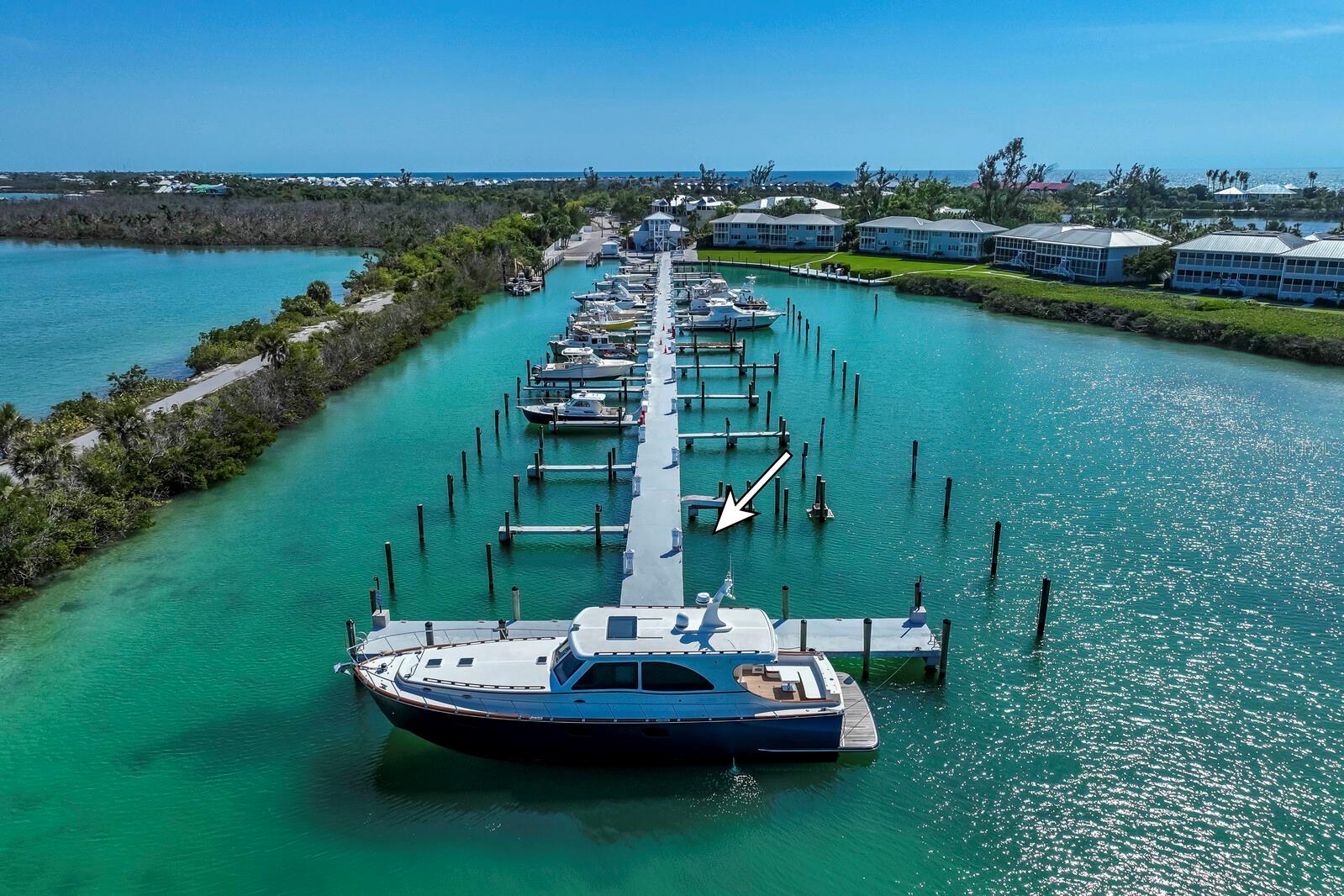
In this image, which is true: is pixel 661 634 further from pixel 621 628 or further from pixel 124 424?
pixel 124 424

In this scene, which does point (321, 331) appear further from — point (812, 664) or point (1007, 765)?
point (1007, 765)

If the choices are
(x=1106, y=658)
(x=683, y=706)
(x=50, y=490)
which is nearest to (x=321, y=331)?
(x=50, y=490)

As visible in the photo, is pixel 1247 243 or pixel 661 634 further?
pixel 1247 243

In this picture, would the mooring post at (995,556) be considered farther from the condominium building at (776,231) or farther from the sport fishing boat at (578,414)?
the condominium building at (776,231)

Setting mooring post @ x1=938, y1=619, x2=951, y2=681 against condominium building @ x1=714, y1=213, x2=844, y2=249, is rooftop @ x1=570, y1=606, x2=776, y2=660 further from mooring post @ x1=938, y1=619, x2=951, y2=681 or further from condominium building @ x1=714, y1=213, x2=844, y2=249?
condominium building @ x1=714, y1=213, x2=844, y2=249

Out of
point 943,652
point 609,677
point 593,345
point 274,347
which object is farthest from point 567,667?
point 593,345

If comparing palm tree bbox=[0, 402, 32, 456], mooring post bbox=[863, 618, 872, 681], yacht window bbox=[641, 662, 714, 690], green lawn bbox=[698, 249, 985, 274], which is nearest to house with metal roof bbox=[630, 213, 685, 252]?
green lawn bbox=[698, 249, 985, 274]
